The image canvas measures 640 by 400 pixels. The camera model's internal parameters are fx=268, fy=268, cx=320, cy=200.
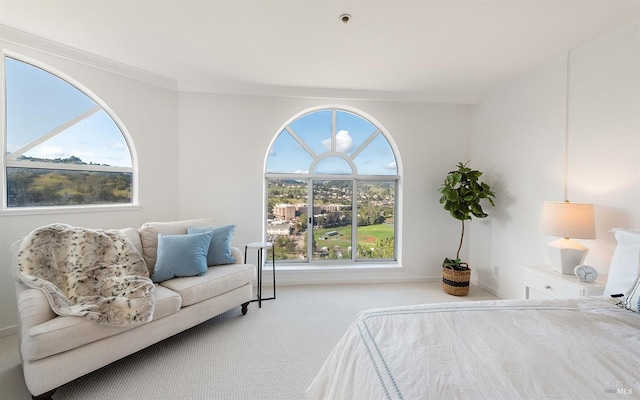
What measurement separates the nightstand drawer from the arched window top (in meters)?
2.13

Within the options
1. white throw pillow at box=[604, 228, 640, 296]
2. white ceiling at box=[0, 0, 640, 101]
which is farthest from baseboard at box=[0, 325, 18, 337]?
white throw pillow at box=[604, 228, 640, 296]

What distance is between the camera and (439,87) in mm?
3484

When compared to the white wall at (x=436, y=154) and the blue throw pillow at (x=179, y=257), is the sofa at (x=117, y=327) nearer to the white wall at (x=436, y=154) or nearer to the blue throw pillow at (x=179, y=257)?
the blue throw pillow at (x=179, y=257)

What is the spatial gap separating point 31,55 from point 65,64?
0.77ft

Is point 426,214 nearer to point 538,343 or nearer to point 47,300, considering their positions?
point 538,343

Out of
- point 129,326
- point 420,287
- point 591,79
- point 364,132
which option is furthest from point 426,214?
point 129,326

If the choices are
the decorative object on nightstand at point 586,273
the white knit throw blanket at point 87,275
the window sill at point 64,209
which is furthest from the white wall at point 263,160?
the decorative object on nightstand at point 586,273

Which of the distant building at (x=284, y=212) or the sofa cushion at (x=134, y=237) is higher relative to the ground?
A: the distant building at (x=284, y=212)

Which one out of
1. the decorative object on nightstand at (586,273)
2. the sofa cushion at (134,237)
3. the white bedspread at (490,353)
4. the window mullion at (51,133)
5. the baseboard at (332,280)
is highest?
the window mullion at (51,133)

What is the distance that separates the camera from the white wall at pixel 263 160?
11.6 ft

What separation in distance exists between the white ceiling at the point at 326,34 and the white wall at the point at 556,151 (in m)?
0.24

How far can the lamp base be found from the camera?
2236 millimetres

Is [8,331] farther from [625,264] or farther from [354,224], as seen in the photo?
[625,264]

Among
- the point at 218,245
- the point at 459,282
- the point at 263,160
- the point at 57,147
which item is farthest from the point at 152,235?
the point at 459,282
